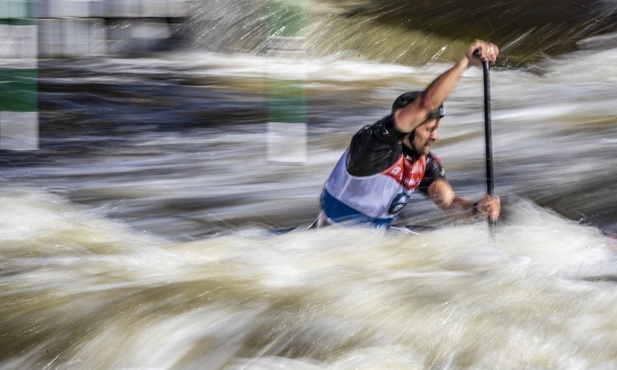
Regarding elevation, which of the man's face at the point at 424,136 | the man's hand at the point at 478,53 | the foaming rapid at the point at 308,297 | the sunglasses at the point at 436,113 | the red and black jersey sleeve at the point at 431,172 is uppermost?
the man's hand at the point at 478,53

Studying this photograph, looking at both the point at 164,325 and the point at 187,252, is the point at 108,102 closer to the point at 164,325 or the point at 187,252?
the point at 187,252

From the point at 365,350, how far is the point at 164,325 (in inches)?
24.0

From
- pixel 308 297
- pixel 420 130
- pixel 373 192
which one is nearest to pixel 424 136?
pixel 420 130

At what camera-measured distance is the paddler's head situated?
3.54m

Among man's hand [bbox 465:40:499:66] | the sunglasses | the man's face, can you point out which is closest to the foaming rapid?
the man's face

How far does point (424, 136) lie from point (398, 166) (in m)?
0.15

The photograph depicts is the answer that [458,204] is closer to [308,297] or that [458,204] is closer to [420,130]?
[420,130]

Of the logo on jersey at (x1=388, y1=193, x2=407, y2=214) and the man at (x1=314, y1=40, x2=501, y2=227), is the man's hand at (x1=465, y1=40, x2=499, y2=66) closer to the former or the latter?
the man at (x1=314, y1=40, x2=501, y2=227)

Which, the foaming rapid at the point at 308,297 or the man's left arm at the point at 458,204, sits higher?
the man's left arm at the point at 458,204

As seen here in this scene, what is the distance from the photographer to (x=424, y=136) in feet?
11.8

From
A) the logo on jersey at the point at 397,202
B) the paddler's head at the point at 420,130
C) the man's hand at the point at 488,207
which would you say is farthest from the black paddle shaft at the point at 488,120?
the logo on jersey at the point at 397,202

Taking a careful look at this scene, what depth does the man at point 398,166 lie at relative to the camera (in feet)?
11.5

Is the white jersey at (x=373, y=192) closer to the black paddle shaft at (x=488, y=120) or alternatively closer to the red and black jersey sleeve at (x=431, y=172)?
the red and black jersey sleeve at (x=431, y=172)

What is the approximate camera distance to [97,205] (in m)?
4.49
